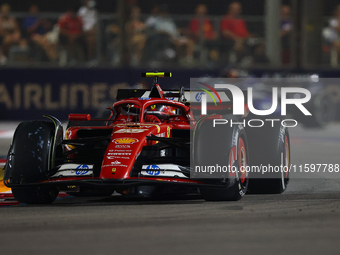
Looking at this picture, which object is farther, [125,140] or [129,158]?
[125,140]

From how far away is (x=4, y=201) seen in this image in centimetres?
679

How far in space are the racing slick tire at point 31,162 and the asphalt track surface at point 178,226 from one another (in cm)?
16

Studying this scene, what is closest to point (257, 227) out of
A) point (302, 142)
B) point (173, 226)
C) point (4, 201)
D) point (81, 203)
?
point (173, 226)

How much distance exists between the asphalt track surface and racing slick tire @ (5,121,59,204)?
164mm

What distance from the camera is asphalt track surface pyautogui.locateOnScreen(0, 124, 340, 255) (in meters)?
4.24

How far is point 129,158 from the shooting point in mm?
5992

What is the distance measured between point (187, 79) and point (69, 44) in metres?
3.41

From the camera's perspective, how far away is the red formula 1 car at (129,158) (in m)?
5.97

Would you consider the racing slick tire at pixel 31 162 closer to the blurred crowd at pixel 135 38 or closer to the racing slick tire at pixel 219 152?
the racing slick tire at pixel 219 152

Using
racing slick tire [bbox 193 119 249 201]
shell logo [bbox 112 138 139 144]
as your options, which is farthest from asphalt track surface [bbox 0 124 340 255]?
shell logo [bbox 112 138 139 144]

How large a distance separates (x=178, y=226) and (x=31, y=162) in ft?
6.41

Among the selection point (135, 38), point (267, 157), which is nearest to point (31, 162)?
point (267, 157)

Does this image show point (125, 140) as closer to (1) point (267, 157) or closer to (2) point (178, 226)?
(2) point (178, 226)

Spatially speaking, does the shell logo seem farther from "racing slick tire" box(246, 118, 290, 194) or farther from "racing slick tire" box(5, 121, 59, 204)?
"racing slick tire" box(246, 118, 290, 194)
